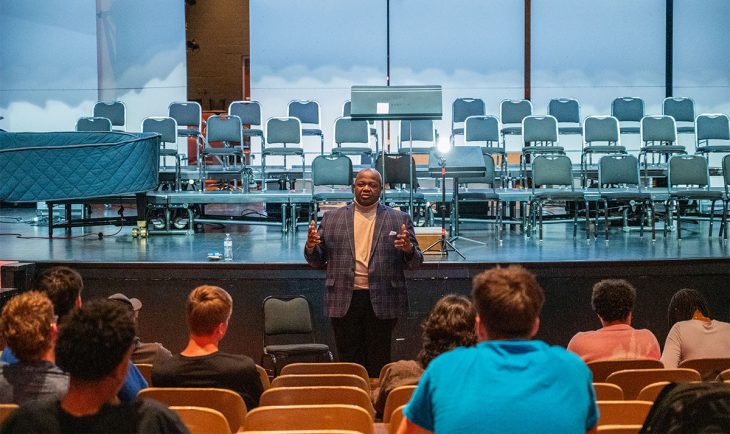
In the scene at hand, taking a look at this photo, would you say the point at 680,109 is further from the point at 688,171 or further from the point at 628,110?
the point at 688,171

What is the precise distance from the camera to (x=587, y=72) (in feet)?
39.0

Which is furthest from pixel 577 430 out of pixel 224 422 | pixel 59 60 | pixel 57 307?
pixel 59 60

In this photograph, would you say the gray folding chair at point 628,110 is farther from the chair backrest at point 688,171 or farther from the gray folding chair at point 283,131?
the gray folding chair at point 283,131

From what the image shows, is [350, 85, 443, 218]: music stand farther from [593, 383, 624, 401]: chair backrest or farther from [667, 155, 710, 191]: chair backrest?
[593, 383, 624, 401]: chair backrest

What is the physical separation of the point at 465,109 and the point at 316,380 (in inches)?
305

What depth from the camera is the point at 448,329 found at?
2.90 meters

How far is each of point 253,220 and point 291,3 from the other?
403 centimetres

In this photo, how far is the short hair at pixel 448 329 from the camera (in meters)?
2.90

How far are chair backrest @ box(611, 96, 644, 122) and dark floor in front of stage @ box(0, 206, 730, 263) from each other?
2.02m

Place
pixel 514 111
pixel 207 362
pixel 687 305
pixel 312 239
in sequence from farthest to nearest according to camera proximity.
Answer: pixel 514 111 → pixel 312 239 → pixel 687 305 → pixel 207 362

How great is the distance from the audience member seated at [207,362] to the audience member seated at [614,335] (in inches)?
58.4

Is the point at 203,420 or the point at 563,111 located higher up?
the point at 563,111

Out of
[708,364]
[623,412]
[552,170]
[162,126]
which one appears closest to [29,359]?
[623,412]

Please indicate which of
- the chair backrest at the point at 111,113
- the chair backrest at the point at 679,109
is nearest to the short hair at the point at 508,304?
the chair backrest at the point at 111,113
